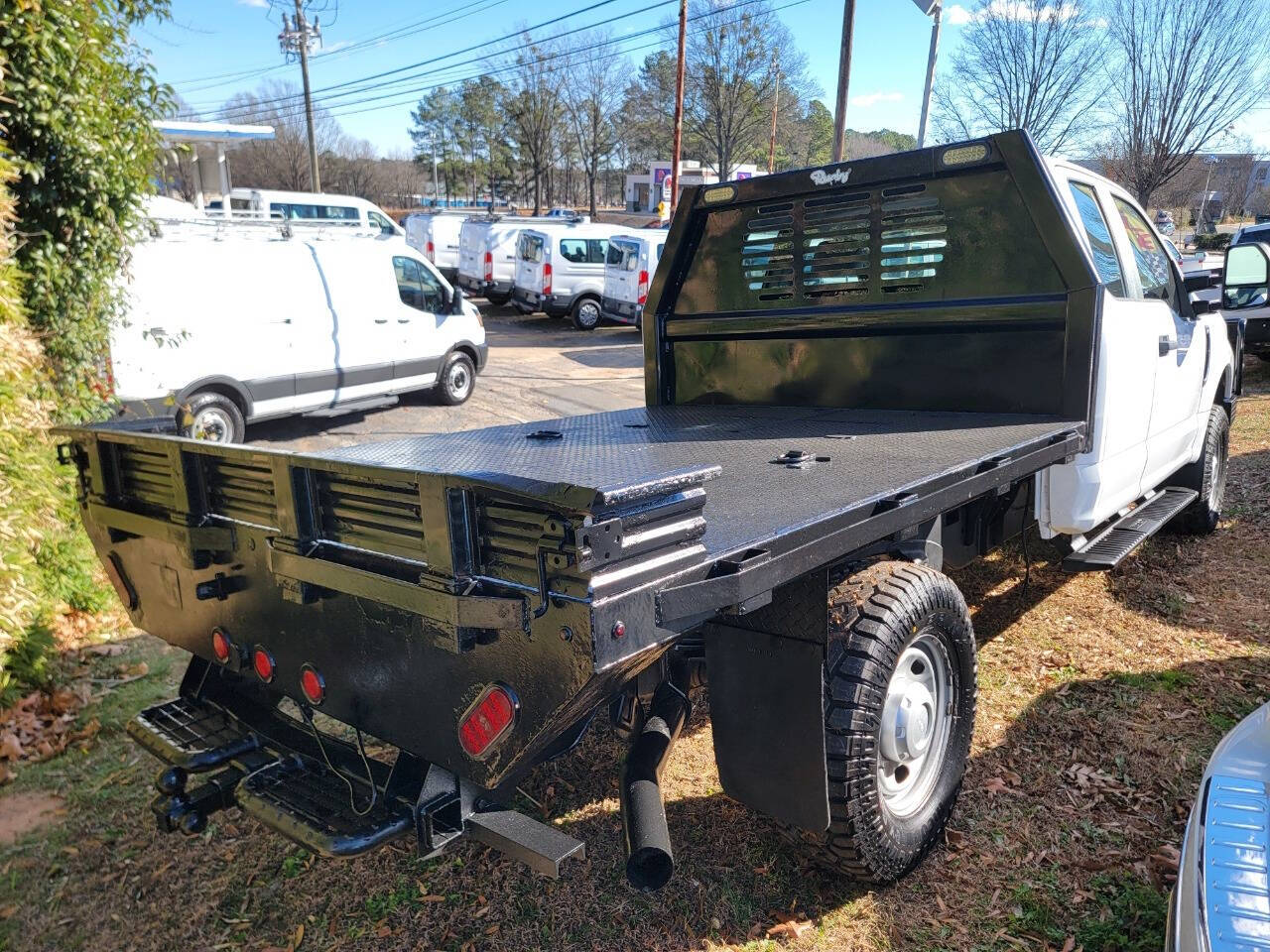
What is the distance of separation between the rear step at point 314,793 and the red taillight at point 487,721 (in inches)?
9.0

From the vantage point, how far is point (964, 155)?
381 cm

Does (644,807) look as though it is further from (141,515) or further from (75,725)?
(75,725)

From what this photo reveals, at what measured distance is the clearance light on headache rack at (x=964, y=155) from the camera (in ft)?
12.4

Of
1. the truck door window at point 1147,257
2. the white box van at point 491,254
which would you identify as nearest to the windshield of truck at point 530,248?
the white box van at point 491,254

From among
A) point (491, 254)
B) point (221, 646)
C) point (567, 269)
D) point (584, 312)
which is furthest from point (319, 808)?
point (491, 254)

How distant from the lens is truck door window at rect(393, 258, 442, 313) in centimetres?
Result: 1116

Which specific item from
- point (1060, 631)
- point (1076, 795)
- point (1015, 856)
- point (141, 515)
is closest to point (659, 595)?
point (141, 515)

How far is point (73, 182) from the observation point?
17.1 feet

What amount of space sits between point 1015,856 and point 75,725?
420 cm

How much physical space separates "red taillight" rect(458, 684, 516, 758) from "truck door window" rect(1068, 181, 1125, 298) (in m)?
3.21

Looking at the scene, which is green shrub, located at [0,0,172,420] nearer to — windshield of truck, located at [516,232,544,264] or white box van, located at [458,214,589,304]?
windshield of truck, located at [516,232,544,264]

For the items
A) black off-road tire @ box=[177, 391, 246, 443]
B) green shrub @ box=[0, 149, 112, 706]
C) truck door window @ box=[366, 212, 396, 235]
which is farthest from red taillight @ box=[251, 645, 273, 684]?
truck door window @ box=[366, 212, 396, 235]

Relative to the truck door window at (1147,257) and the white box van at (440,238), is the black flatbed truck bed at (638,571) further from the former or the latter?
the white box van at (440,238)

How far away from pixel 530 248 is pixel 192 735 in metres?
19.1
